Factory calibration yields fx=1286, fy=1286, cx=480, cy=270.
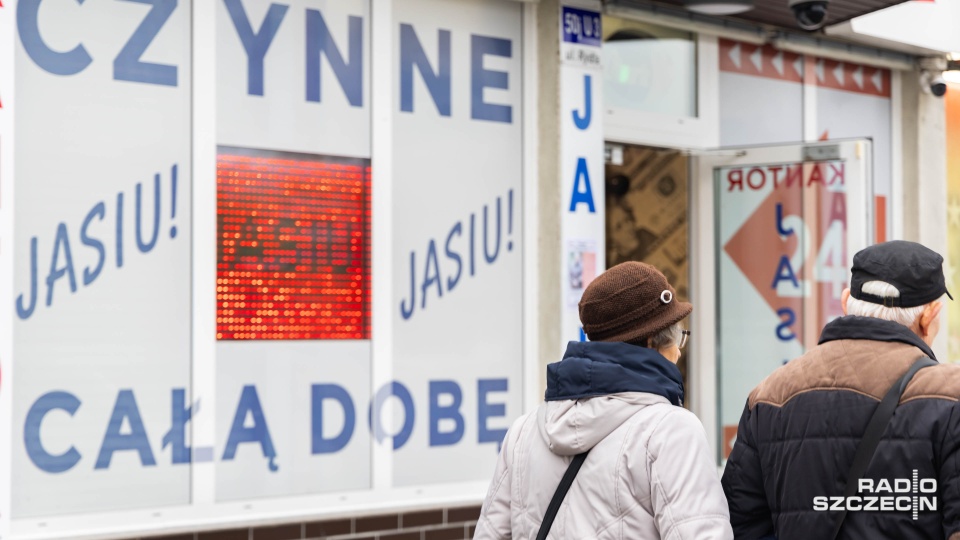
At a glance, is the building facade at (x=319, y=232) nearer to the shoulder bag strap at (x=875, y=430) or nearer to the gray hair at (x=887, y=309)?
the gray hair at (x=887, y=309)

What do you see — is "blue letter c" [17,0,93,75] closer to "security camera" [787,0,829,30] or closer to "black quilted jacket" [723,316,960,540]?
"black quilted jacket" [723,316,960,540]

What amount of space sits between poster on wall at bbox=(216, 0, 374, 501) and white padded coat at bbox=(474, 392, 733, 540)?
292 cm

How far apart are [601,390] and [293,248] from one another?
3.17 meters

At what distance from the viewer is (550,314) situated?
6465mm

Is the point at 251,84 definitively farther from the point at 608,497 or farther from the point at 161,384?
the point at 608,497

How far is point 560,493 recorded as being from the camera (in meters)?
2.77

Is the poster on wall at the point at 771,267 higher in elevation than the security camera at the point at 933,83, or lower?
lower

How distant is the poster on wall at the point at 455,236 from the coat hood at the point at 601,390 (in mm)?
3236

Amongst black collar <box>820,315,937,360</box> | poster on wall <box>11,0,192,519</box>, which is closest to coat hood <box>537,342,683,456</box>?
black collar <box>820,315,937,360</box>


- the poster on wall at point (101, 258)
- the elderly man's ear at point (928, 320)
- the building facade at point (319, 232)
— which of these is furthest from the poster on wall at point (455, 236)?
the elderly man's ear at point (928, 320)

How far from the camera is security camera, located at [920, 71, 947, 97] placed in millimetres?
8445

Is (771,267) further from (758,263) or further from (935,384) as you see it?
(935,384)

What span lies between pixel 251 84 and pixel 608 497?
3468 millimetres

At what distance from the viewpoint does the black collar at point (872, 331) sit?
2.77 m
